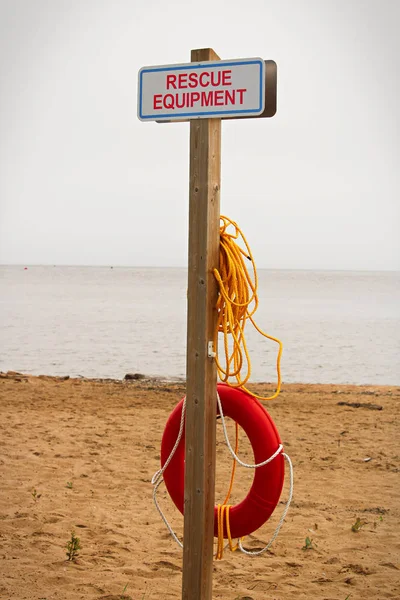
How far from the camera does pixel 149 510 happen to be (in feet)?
14.8

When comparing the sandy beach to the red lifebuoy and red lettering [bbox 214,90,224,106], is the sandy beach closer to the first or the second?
the red lifebuoy

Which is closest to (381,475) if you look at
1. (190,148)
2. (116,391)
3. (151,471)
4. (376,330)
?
(151,471)

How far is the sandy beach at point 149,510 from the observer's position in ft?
11.2

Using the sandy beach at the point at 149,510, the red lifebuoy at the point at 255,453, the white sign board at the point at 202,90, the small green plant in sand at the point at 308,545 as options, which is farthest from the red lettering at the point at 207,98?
the small green plant in sand at the point at 308,545

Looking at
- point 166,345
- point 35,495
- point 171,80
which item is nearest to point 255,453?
point 171,80

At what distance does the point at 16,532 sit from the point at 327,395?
6.17 meters

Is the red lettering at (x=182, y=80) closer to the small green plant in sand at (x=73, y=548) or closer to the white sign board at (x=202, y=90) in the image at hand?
the white sign board at (x=202, y=90)

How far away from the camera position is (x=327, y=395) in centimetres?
939

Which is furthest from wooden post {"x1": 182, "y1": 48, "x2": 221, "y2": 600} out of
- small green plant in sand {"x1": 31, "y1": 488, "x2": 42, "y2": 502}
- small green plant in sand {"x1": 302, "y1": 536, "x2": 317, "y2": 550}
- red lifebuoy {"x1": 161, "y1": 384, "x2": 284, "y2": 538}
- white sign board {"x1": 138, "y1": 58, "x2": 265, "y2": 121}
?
small green plant in sand {"x1": 31, "y1": 488, "x2": 42, "y2": 502}

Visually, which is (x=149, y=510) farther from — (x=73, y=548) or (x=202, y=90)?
(x=202, y=90)

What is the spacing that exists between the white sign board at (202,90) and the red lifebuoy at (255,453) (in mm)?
1168

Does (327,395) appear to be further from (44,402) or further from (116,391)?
(44,402)

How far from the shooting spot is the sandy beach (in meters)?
3.41

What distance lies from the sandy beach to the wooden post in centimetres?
77
